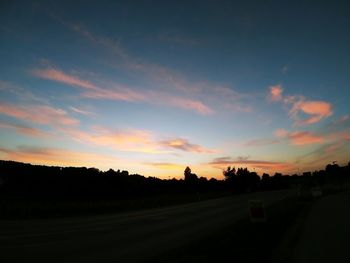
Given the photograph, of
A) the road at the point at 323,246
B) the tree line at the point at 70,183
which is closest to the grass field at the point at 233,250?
the road at the point at 323,246

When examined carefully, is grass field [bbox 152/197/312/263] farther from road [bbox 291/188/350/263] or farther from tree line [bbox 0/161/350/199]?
tree line [bbox 0/161/350/199]

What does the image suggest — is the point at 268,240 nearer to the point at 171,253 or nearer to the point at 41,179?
the point at 171,253

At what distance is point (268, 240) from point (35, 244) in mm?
8187

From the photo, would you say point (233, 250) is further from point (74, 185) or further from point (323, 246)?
point (74, 185)

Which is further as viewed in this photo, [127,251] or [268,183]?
[268,183]

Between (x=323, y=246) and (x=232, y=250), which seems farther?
(x=323, y=246)

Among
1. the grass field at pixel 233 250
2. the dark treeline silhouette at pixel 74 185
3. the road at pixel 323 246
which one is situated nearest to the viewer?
the grass field at pixel 233 250

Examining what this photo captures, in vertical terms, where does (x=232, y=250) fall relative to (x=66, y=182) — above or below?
below

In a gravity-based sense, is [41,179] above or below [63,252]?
above

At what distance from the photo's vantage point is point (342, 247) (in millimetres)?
13742

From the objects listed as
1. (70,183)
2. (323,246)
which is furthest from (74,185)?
(323,246)

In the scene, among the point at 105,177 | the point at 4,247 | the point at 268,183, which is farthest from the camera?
the point at 268,183

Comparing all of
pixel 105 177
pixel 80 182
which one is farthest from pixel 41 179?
pixel 105 177

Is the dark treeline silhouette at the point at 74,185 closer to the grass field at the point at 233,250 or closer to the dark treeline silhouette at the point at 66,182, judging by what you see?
the dark treeline silhouette at the point at 66,182
